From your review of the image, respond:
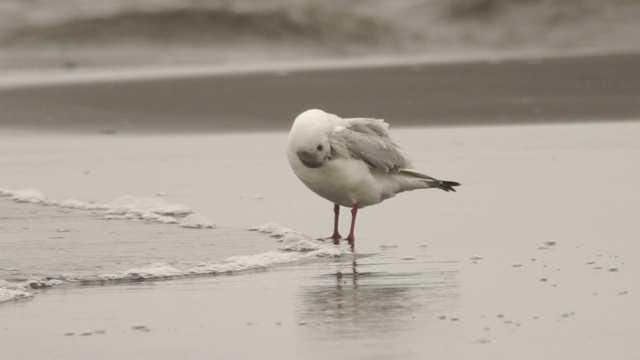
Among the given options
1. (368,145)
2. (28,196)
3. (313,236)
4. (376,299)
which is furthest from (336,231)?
(28,196)

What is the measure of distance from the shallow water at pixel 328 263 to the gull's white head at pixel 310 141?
51 cm

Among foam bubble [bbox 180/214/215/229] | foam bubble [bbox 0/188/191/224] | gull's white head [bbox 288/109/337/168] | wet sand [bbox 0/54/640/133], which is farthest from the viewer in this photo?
wet sand [bbox 0/54/640/133]

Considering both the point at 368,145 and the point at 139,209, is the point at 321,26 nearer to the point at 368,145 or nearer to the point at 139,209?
the point at 139,209

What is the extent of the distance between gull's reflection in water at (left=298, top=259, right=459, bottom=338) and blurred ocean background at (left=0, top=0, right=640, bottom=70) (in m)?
16.1

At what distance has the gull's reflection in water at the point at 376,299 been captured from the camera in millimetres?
6879

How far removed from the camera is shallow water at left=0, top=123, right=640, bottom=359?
667cm

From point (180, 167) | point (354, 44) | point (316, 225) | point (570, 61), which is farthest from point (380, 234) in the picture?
point (354, 44)

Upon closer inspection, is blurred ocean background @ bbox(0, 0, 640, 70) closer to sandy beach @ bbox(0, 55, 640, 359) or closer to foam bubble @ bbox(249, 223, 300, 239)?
sandy beach @ bbox(0, 55, 640, 359)

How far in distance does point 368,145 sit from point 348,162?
0.21 meters

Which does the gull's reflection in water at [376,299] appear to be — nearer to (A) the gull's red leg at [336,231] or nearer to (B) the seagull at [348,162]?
(A) the gull's red leg at [336,231]

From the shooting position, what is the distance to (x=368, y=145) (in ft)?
33.0

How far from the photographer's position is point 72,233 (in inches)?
403

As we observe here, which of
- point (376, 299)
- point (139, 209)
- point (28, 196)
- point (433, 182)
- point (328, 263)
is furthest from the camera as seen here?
point (28, 196)

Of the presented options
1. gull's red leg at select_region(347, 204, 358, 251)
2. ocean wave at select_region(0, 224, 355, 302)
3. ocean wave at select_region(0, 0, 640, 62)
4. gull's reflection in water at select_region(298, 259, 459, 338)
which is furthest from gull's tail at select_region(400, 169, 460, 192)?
ocean wave at select_region(0, 0, 640, 62)
